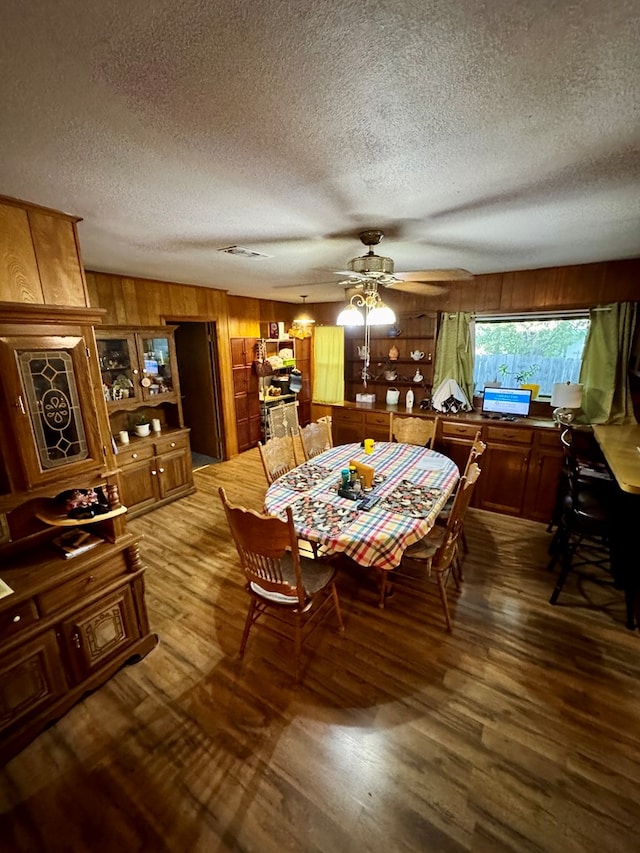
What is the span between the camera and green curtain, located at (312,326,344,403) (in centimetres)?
526

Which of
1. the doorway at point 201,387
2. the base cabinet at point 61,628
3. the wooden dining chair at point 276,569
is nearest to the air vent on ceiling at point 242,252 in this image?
the wooden dining chair at point 276,569

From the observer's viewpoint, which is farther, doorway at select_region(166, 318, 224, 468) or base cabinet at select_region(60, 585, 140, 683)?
doorway at select_region(166, 318, 224, 468)

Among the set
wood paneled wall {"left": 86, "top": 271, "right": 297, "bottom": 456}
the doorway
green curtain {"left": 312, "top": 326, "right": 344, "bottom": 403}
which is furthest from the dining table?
the doorway

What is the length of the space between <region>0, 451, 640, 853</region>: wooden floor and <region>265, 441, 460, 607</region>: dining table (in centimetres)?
62

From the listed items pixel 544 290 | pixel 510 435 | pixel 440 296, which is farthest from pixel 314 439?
pixel 544 290

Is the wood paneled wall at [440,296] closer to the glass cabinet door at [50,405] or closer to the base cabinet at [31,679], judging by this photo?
the glass cabinet door at [50,405]

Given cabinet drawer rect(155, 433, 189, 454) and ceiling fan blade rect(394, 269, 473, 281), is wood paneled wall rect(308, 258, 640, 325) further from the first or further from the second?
cabinet drawer rect(155, 433, 189, 454)

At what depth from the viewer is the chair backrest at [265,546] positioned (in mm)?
1628

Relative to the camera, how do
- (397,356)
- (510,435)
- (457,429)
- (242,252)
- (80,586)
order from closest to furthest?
1. (80,586)
2. (242,252)
3. (510,435)
4. (457,429)
5. (397,356)

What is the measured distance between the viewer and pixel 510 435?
11.5 ft

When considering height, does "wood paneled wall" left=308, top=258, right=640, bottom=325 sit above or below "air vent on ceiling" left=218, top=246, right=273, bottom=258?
below

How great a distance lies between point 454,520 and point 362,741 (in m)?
1.19

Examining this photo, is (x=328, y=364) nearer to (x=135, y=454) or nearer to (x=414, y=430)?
(x=414, y=430)

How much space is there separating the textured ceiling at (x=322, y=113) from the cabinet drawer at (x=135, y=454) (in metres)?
2.12
